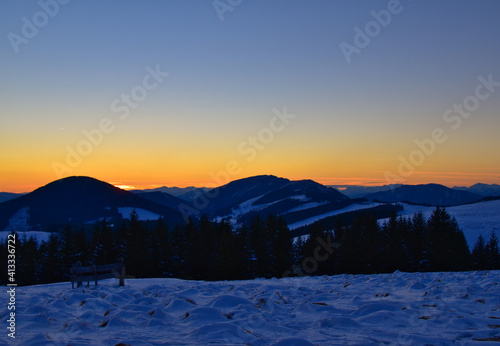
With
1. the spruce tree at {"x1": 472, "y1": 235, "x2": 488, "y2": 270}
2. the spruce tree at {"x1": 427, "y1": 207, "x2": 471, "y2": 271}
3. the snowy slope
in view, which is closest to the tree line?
the spruce tree at {"x1": 427, "y1": 207, "x2": 471, "y2": 271}

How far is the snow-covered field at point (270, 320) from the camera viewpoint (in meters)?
6.49

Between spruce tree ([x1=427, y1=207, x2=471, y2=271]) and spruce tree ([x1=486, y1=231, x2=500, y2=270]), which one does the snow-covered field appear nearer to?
spruce tree ([x1=427, y1=207, x2=471, y2=271])

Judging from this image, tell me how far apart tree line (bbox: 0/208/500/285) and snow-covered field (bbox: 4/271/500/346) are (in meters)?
34.1

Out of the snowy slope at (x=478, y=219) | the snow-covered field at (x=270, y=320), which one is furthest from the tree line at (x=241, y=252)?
the snowy slope at (x=478, y=219)

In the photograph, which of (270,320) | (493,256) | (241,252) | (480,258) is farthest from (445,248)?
(270,320)

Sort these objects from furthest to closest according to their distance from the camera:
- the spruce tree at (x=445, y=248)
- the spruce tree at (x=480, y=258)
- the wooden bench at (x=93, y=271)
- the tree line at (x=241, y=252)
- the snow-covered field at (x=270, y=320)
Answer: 1. the spruce tree at (x=480, y=258)
2. the tree line at (x=241, y=252)
3. the spruce tree at (x=445, y=248)
4. the wooden bench at (x=93, y=271)
5. the snow-covered field at (x=270, y=320)

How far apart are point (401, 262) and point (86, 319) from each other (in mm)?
46006

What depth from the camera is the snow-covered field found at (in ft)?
21.3

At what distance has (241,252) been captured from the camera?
1746 inches

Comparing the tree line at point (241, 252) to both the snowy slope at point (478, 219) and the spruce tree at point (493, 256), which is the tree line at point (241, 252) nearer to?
the spruce tree at point (493, 256)

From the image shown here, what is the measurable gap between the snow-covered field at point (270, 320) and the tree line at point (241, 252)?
112ft

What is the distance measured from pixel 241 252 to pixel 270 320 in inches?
1457

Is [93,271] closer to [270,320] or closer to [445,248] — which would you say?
[270,320]

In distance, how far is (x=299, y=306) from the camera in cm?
939
